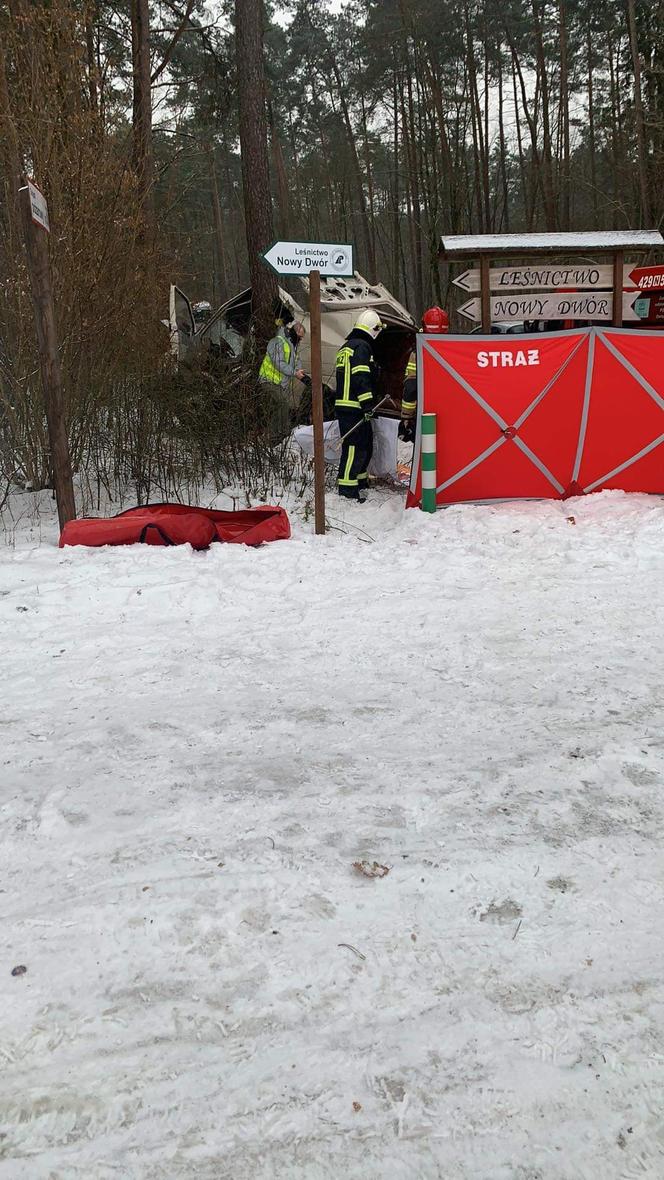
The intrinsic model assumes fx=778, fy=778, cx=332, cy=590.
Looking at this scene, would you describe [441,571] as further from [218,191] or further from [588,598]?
[218,191]

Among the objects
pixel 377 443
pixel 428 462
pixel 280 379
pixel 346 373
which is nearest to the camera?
pixel 428 462

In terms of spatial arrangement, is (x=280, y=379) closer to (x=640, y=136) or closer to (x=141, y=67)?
(x=141, y=67)

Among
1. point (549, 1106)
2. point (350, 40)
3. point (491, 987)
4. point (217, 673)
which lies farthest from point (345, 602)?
point (350, 40)

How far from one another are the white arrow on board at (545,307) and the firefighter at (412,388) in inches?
27.7

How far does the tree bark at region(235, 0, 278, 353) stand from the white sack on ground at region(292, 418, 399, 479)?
2.22 m

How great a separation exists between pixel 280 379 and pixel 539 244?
3291mm

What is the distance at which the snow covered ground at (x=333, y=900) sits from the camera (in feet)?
5.42

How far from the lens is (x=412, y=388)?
8297 mm

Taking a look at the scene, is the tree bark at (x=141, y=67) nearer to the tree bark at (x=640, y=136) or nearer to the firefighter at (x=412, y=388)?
the firefighter at (x=412, y=388)

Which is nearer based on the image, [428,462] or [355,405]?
[428,462]

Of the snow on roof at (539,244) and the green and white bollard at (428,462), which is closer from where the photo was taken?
the green and white bollard at (428,462)

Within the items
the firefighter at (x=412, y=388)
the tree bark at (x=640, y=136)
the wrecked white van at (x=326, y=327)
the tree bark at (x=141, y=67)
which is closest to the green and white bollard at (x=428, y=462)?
the firefighter at (x=412, y=388)

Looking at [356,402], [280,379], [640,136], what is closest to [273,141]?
[640,136]

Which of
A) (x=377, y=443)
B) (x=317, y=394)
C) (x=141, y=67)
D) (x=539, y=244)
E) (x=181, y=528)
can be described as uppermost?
(x=141, y=67)
